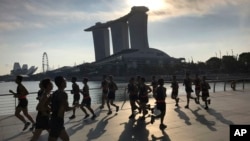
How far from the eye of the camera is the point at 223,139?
878cm

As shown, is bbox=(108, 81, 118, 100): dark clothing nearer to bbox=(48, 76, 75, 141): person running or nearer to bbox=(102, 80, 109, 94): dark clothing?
bbox=(102, 80, 109, 94): dark clothing

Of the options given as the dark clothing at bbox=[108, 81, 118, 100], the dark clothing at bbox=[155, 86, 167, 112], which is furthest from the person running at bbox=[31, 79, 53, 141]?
the dark clothing at bbox=[108, 81, 118, 100]

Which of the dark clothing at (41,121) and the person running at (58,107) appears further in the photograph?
the dark clothing at (41,121)

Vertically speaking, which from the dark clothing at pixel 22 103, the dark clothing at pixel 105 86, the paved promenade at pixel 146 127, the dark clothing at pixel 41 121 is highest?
the dark clothing at pixel 105 86

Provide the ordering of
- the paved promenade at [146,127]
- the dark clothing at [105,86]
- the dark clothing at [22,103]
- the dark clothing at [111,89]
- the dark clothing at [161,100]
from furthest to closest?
the dark clothing at [105,86] < the dark clothing at [111,89] < the dark clothing at [22,103] < the dark clothing at [161,100] < the paved promenade at [146,127]

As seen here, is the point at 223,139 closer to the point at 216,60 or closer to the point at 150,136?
the point at 150,136

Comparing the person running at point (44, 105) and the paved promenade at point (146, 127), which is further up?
the person running at point (44, 105)

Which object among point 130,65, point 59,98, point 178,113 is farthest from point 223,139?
point 130,65

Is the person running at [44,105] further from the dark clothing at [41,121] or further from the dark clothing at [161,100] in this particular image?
the dark clothing at [161,100]

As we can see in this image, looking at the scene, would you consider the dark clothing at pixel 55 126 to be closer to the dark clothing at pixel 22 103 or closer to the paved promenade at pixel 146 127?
the paved promenade at pixel 146 127

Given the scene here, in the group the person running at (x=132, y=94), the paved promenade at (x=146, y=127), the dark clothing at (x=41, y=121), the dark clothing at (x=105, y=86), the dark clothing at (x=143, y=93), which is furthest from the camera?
the dark clothing at (x=105, y=86)

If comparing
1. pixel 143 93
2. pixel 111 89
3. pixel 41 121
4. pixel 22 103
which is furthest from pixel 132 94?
pixel 41 121

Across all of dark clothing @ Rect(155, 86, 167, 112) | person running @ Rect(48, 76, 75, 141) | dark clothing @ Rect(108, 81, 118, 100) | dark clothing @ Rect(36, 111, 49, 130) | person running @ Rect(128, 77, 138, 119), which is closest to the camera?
person running @ Rect(48, 76, 75, 141)

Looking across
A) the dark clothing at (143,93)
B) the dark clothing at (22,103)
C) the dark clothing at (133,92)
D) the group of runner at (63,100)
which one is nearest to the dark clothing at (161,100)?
the group of runner at (63,100)
